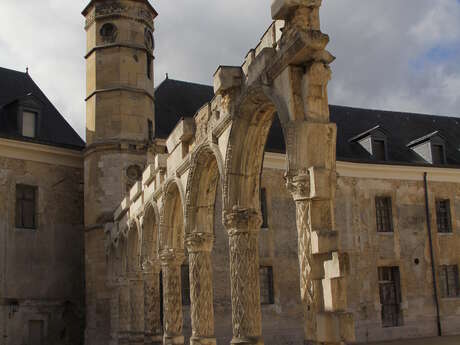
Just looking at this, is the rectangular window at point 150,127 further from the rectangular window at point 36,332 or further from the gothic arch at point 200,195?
the gothic arch at point 200,195

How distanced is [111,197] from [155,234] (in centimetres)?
520

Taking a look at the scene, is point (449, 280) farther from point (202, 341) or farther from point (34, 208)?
point (202, 341)

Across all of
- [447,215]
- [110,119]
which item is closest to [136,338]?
[110,119]

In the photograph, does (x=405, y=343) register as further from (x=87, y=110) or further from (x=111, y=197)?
(x=87, y=110)

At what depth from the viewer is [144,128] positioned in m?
21.0

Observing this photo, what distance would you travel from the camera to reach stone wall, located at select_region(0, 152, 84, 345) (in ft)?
65.4

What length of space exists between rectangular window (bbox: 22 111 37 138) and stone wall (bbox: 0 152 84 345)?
1061 millimetres

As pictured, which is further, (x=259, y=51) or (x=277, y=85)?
(x=259, y=51)

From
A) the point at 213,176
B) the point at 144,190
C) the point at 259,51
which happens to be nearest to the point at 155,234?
the point at 144,190

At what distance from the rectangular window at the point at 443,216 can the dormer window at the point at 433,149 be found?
1.52m

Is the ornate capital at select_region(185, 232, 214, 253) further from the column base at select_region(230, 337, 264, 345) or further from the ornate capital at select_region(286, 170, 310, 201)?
the ornate capital at select_region(286, 170, 310, 201)

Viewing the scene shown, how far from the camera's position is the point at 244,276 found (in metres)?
9.16

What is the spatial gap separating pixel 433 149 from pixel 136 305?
1359 cm

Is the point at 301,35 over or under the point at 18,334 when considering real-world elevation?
over
